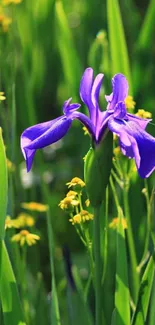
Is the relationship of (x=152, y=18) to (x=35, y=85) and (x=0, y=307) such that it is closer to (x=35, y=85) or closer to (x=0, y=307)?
(x=35, y=85)

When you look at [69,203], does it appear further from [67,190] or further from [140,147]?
[67,190]

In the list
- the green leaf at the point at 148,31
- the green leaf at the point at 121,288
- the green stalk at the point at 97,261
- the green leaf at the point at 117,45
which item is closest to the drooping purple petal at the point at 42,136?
the green stalk at the point at 97,261

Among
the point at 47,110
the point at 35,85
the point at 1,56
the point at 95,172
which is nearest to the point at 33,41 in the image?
the point at 35,85

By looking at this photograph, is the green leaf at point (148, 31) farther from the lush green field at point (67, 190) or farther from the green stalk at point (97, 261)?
the green stalk at point (97, 261)

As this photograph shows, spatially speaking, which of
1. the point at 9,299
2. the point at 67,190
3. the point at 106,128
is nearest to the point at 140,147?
the point at 106,128

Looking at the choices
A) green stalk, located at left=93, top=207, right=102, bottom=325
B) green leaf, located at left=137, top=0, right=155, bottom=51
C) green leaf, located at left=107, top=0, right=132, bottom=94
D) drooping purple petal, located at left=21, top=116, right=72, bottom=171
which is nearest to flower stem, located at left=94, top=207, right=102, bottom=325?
green stalk, located at left=93, top=207, right=102, bottom=325

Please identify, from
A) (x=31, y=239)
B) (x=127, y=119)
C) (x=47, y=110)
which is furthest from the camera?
(x=47, y=110)
